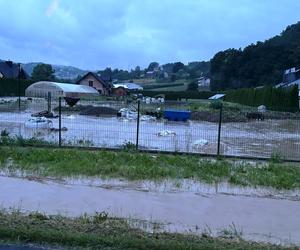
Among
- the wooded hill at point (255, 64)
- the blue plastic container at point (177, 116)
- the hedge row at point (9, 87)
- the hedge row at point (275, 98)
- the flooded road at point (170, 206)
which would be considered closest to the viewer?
the flooded road at point (170, 206)

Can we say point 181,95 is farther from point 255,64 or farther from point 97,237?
point 97,237

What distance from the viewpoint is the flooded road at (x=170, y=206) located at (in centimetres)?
738

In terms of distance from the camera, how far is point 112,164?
1241 cm

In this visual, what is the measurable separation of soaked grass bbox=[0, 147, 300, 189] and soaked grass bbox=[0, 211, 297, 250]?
14.1ft

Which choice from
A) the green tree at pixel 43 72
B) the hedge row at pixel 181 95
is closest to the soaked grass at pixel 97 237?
the hedge row at pixel 181 95

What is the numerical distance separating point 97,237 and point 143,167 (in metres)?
5.94

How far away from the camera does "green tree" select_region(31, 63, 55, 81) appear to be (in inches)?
5413

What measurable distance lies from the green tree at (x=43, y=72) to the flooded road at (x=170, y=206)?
424ft

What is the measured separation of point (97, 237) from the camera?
6168 mm

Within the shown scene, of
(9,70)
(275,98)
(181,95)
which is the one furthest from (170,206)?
(9,70)

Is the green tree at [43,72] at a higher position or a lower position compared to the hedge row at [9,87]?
higher

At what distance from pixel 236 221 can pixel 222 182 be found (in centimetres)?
326

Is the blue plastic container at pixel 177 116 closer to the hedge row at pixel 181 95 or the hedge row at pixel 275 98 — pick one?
the hedge row at pixel 275 98

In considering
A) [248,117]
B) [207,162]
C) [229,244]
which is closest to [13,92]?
[248,117]
